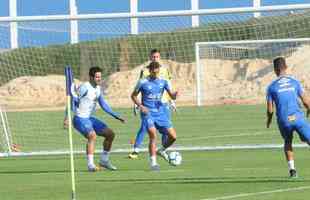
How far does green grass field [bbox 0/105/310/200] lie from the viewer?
1695 cm

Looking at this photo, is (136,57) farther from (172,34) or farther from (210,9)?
(210,9)

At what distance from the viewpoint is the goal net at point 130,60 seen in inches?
1188

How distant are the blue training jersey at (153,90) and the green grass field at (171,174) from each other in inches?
46.7

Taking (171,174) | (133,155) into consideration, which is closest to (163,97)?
(133,155)

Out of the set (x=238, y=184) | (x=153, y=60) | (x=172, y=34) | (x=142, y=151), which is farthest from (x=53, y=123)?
(x=238, y=184)

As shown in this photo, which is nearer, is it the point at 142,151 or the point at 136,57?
the point at 142,151

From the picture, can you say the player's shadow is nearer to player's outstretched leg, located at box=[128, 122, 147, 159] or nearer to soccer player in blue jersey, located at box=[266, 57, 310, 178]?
soccer player in blue jersey, located at box=[266, 57, 310, 178]

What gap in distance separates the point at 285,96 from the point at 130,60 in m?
17.0

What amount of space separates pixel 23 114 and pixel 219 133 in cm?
742

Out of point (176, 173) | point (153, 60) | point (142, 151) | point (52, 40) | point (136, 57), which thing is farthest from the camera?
point (136, 57)

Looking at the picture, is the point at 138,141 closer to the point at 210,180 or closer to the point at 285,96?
the point at 210,180

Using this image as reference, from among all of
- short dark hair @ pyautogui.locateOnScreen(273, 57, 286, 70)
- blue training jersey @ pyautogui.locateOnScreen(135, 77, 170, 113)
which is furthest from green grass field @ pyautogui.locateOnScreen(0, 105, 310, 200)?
short dark hair @ pyautogui.locateOnScreen(273, 57, 286, 70)

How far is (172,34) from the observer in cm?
3234

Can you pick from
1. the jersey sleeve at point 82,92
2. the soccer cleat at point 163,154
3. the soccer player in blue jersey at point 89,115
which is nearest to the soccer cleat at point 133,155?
the soccer cleat at point 163,154
